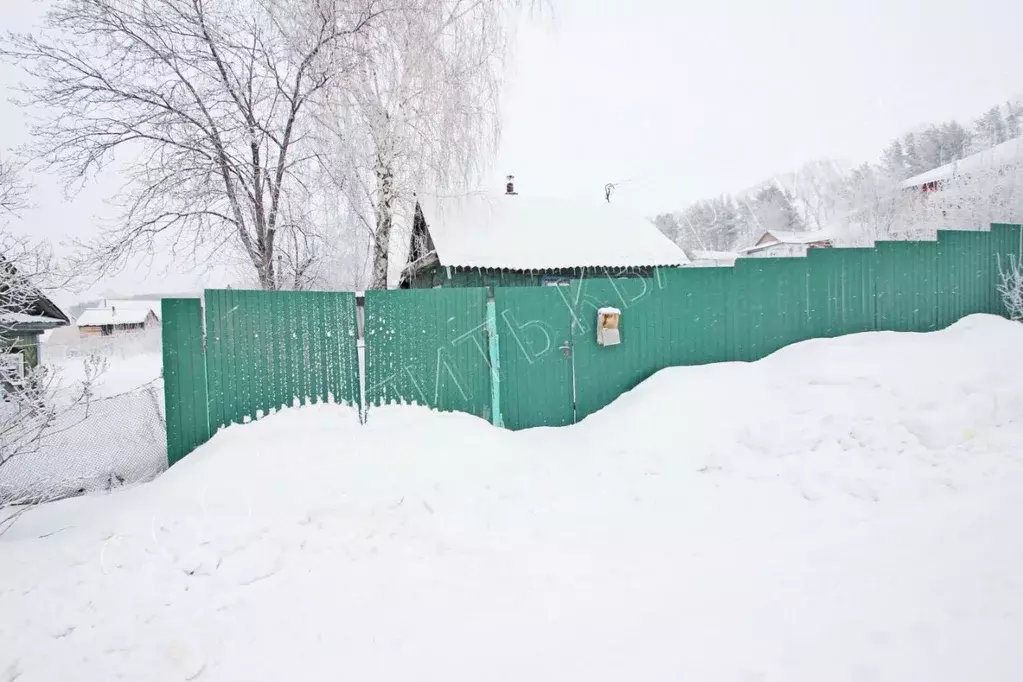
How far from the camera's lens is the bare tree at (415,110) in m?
8.74

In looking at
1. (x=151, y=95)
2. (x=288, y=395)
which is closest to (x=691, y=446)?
(x=288, y=395)

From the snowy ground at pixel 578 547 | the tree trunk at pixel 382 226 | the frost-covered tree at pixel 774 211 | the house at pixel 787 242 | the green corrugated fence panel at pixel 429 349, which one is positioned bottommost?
the snowy ground at pixel 578 547

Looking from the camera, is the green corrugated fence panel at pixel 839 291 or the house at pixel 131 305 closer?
the green corrugated fence panel at pixel 839 291

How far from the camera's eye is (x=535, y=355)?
6.23 meters

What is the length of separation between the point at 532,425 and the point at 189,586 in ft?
12.6

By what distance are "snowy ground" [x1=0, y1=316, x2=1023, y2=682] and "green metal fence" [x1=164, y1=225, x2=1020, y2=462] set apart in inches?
14.3

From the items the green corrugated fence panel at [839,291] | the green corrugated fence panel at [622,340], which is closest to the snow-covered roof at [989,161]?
the green corrugated fence panel at [839,291]

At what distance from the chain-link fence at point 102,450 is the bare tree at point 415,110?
478cm

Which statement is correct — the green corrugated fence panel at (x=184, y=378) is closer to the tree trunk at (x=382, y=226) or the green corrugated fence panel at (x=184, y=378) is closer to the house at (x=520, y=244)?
the tree trunk at (x=382, y=226)

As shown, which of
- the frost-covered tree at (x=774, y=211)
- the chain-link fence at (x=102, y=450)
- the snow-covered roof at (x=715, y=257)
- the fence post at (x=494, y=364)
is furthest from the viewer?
the frost-covered tree at (x=774, y=211)

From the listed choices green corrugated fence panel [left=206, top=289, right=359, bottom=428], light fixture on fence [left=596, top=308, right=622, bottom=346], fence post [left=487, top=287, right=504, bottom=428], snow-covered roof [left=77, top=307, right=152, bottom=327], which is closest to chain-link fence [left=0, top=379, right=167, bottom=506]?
green corrugated fence panel [left=206, top=289, right=359, bottom=428]

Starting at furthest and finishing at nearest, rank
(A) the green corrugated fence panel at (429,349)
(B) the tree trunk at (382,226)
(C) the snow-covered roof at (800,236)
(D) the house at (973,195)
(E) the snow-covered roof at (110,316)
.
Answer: (E) the snow-covered roof at (110,316) → (C) the snow-covered roof at (800,236) → (D) the house at (973,195) → (B) the tree trunk at (382,226) → (A) the green corrugated fence panel at (429,349)

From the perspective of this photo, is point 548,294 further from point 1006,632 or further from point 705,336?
point 1006,632

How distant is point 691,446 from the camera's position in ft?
17.2
